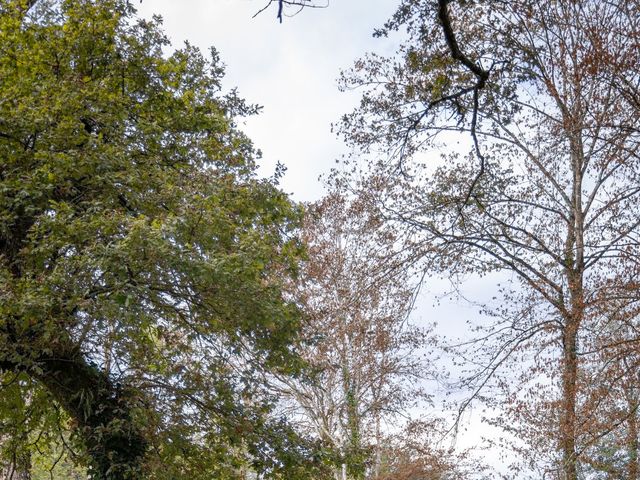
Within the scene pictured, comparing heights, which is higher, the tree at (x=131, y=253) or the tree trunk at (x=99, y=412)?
the tree at (x=131, y=253)

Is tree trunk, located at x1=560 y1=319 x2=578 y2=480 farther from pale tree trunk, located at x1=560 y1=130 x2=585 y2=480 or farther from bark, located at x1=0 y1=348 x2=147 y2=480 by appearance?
bark, located at x1=0 y1=348 x2=147 y2=480

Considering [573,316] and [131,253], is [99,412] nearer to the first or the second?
[131,253]

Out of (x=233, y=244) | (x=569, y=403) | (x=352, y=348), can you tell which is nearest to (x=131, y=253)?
(x=233, y=244)

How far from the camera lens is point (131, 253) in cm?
555

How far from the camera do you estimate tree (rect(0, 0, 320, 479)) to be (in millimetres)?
5816

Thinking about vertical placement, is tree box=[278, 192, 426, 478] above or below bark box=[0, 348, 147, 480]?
above

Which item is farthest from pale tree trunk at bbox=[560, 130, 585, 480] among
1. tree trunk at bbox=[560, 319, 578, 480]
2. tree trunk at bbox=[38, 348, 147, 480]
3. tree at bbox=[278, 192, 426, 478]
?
tree trunk at bbox=[38, 348, 147, 480]

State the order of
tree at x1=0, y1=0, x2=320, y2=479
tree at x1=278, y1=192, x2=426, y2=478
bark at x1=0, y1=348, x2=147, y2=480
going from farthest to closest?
tree at x1=278, y1=192, x2=426, y2=478 < bark at x1=0, y1=348, x2=147, y2=480 < tree at x1=0, y1=0, x2=320, y2=479

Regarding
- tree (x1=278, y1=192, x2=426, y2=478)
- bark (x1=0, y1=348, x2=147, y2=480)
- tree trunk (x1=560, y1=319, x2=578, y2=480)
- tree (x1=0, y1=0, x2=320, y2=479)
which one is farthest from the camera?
tree (x1=278, y1=192, x2=426, y2=478)

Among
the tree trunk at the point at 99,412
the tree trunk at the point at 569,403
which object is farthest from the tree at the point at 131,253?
the tree trunk at the point at 569,403

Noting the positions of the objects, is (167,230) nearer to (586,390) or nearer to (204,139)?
(204,139)

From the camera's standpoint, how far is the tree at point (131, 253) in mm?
5816

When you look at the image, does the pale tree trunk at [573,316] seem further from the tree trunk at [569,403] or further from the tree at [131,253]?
the tree at [131,253]

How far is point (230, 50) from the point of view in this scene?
28.5 feet
